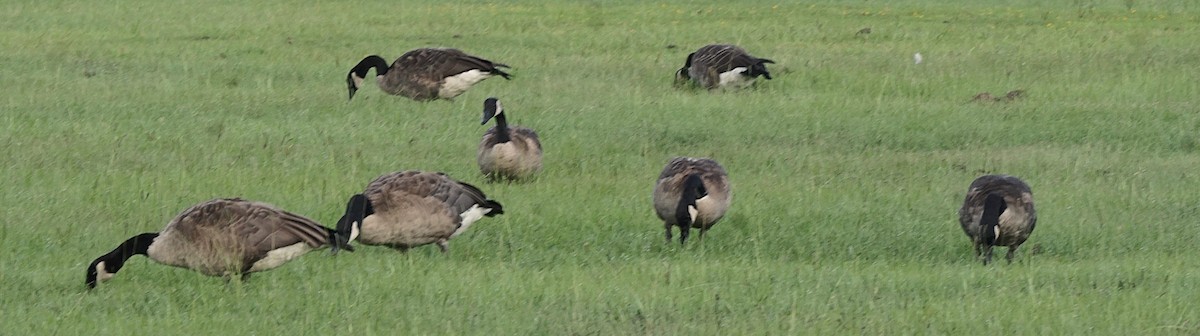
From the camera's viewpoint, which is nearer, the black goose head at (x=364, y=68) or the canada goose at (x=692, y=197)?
the canada goose at (x=692, y=197)

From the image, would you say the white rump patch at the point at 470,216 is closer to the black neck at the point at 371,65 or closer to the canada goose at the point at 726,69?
the black neck at the point at 371,65

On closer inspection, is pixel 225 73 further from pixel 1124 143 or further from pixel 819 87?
pixel 1124 143

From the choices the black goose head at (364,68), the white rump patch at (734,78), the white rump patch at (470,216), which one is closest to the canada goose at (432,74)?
the black goose head at (364,68)

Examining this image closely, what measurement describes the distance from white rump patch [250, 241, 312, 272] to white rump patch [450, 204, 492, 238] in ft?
5.06

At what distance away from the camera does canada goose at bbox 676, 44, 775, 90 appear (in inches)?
756

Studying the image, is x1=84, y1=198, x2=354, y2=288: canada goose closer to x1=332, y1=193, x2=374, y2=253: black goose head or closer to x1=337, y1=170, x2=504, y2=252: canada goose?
x1=332, y1=193, x2=374, y2=253: black goose head

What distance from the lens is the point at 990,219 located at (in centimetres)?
991

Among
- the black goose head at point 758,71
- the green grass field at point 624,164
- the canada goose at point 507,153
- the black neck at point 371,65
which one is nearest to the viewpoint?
the green grass field at point 624,164

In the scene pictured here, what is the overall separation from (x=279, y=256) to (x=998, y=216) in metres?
4.26

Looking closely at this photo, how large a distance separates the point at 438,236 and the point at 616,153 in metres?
4.82

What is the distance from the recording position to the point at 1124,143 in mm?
15992

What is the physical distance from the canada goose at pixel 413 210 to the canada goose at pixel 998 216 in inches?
123

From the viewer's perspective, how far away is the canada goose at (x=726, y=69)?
63.0 feet

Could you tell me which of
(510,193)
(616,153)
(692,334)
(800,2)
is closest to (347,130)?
(616,153)
